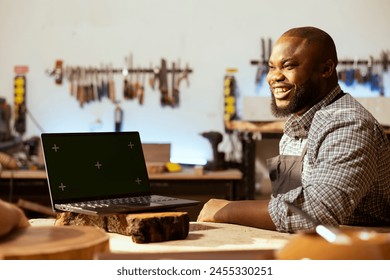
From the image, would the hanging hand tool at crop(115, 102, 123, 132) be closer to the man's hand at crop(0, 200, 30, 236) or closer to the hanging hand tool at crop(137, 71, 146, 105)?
the hanging hand tool at crop(137, 71, 146, 105)

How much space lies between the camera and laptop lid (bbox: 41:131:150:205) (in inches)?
67.4

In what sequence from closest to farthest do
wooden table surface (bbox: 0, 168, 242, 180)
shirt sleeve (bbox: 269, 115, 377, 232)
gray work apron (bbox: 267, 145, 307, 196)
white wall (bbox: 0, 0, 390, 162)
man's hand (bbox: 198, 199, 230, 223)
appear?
shirt sleeve (bbox: 269, 115, 377, 232)
man's hand (bbox: 198, 199, 230, 223)
gray work apron (bbox: 267, 145, 307, 196)
wooden table surface (bbox: 0, 168, 242, 180)
white wall (bbox: 0, 0, 390, 162)

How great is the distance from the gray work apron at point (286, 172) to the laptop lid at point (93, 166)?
1.63ft

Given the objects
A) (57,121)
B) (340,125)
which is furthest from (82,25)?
(340,125)

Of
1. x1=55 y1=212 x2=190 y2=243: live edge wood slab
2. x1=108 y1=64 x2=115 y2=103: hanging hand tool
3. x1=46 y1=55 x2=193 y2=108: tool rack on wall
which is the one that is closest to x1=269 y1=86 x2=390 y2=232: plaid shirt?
x1=55 y1=212 x2=190 y2=243: live edge wood slab

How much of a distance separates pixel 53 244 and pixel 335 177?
0.84m

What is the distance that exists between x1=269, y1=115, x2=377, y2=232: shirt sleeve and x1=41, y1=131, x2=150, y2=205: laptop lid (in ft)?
1.40

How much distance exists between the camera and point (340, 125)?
177 cm

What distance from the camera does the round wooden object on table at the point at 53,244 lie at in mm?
1123

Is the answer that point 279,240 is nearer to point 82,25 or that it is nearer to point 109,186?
point 109,186

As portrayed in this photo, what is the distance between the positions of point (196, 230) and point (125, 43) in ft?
10.5

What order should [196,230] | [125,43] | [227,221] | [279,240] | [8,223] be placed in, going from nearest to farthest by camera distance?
[8,223], [279,240], [196,230], [227,221], [125,43]

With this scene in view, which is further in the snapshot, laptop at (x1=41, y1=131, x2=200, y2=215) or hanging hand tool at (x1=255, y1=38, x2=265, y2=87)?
hanging hand tool at (x1=255, y1=38, x2=265, y2=87)

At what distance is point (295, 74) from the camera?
1.96 metres
